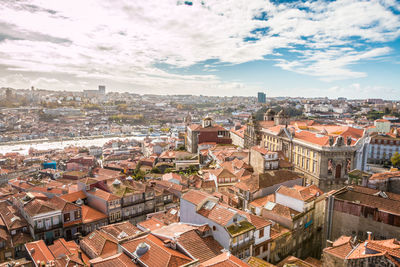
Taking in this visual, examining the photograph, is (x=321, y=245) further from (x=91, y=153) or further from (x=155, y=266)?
(x=91, y=153)

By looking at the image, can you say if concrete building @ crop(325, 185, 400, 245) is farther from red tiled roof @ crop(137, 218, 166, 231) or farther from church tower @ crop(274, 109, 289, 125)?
church tower @ crop(274, 109, 289, 125)

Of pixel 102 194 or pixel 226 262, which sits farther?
pixel 102 194

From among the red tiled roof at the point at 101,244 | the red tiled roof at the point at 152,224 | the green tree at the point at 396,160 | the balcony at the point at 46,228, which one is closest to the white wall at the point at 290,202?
the red tiled roof at the point at 152,224

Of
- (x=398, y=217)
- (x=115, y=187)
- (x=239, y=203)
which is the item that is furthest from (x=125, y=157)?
(x=398, y=217)

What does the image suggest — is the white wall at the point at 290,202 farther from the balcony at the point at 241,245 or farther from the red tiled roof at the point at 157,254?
the red tiled roof at the point at 157,254

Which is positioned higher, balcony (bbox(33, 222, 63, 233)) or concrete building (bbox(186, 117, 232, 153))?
concrete building (bbox(186, 117, 232, 153))

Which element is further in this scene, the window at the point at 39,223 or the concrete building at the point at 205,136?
the concrete building at the point at 205,136

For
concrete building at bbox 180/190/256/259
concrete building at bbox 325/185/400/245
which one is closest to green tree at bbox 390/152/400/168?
concrete building at bbox 325/185/400/245

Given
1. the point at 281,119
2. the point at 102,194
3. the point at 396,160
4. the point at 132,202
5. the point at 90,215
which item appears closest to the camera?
the point at 90,215

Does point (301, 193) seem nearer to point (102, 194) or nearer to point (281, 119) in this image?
point (102, 194)

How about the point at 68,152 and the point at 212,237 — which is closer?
the point at 212,237

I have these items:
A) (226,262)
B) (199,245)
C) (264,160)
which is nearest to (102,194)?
(199,245)
